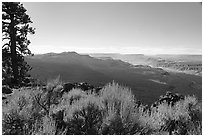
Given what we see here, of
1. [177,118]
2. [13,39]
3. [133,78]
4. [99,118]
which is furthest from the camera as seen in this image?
[133,78]

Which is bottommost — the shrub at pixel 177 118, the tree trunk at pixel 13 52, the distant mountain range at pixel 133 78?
the distant mountain range at pixel 133 78

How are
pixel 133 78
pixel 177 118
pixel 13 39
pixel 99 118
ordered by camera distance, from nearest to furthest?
pixel 99 118, pixel 177 118, pixel 13 39, pixel 133 78

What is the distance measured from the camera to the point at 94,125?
640 centimetres

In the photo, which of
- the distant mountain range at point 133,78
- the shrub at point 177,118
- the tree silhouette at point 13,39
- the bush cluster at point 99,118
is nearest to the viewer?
the bush cluster at point 99,118

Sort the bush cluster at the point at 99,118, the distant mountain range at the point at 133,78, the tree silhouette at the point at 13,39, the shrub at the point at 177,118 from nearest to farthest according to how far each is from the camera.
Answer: the bush cluster at the point at 99,118 < the shrub at the point at 177,118 < the tree silhouette at the point at 13,39 < the distant mountain range at the point at 133,78

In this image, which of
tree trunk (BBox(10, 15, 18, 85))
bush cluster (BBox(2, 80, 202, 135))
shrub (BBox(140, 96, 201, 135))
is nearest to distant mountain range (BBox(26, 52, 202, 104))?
tree trunk (BBox(10, 15, 18, 85))

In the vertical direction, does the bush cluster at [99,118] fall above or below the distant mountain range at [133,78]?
above

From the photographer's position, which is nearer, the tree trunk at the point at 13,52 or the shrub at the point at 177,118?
the shrub at the point at 177,118

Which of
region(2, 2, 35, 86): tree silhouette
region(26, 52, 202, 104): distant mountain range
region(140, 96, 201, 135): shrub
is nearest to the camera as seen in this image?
region(140, 96, 201, 135): shrub

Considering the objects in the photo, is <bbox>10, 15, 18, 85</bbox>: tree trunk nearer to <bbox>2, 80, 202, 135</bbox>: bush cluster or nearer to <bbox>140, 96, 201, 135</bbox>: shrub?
<bbox>2, 80, 202, 135</bbox>: bush cluster

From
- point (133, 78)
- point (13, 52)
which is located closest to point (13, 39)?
point (13, 52)

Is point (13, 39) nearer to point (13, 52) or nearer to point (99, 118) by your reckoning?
point (13, 52)

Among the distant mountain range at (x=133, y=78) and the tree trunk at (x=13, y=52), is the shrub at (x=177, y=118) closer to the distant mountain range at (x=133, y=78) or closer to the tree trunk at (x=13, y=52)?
the distant mountain range at (x=133, y=78)

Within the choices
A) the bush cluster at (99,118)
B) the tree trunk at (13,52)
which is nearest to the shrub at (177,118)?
the bush cluster at (99,118)
